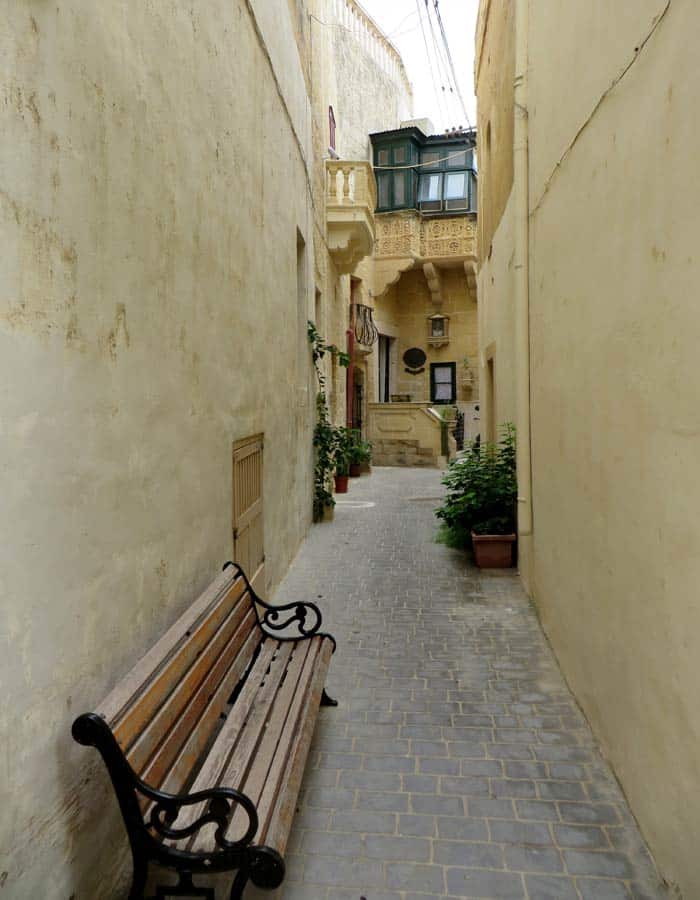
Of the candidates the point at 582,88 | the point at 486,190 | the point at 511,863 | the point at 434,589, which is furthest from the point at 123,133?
the point at 486,190

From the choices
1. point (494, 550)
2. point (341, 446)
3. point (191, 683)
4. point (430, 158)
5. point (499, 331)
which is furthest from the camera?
point (430, 158)

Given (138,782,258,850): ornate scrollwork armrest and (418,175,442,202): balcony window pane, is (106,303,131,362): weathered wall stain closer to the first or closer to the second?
(138,782,258,850): ornate scrollwork armrest

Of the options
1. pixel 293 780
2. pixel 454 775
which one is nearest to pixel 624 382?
pixel 454 775

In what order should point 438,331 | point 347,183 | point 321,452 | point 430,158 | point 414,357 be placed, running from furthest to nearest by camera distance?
point 414,357, point 438,331, point 430,158, point 347,183, point 321,452

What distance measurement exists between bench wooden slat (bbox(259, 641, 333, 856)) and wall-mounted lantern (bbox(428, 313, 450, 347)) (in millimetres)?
20606

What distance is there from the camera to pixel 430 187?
69.5ft

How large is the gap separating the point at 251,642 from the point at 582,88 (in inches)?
141

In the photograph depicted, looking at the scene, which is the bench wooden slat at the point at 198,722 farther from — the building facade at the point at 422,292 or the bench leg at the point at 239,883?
the building facade at the point at 422,292

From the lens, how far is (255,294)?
5.15m

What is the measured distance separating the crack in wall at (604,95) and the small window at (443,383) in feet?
61.2

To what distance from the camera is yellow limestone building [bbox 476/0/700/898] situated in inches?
86.0

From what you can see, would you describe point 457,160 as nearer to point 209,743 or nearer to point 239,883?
point 209,743

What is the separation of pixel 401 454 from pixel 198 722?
15.9 m

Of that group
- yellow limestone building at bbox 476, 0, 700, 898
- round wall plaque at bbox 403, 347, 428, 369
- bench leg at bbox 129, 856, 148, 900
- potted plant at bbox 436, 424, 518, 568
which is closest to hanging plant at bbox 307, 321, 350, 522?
potted plant at bbox 436, 424, 518, 568
